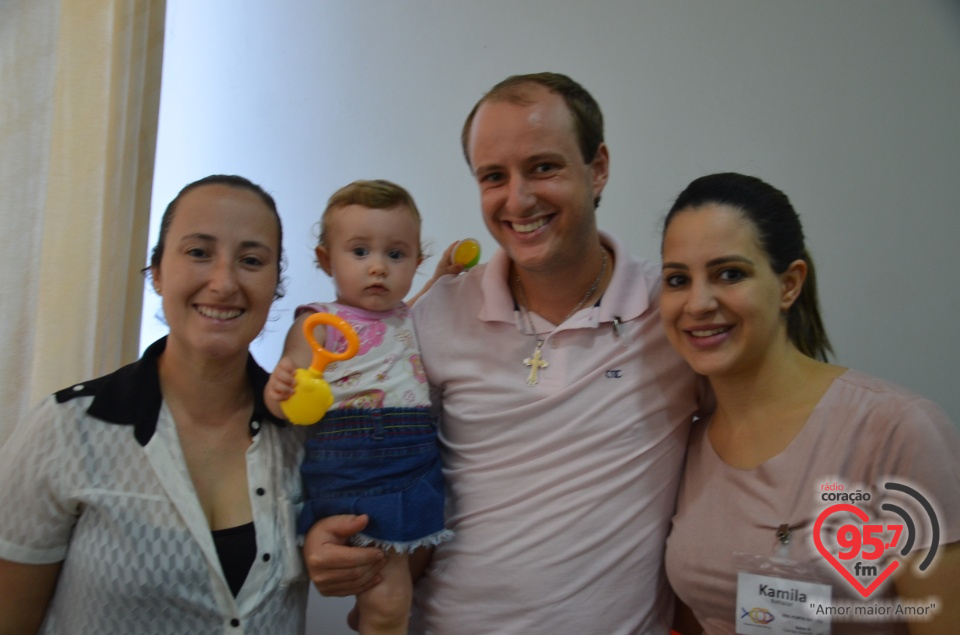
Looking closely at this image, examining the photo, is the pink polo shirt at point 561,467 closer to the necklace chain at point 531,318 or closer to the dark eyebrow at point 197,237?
the necklace chain at point 531,318

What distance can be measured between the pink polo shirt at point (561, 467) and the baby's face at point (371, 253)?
0.63ft

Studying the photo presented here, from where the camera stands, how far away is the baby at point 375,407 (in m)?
1.33

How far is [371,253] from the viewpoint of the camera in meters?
1.45

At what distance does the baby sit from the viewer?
1.33 meters

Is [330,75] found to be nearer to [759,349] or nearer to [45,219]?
[45,219]

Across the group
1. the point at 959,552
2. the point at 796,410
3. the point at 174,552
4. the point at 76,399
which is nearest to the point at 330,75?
the point at 76,399

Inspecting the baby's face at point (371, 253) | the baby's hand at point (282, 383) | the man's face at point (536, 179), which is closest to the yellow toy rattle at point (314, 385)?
the baby's hand at point (282, 383)

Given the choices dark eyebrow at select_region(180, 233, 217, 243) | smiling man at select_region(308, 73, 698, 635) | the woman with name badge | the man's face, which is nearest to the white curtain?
dark eyebrow at select_region(180, 233, 217, 243)

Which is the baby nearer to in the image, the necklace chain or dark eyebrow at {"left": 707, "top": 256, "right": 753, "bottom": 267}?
the necklace chain

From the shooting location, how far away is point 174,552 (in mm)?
1177

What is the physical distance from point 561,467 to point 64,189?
144 cm

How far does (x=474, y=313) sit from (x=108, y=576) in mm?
913

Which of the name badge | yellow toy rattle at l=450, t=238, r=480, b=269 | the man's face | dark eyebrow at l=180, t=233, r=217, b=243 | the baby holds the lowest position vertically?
the name badge

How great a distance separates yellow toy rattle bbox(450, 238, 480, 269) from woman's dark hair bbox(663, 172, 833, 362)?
56cm
